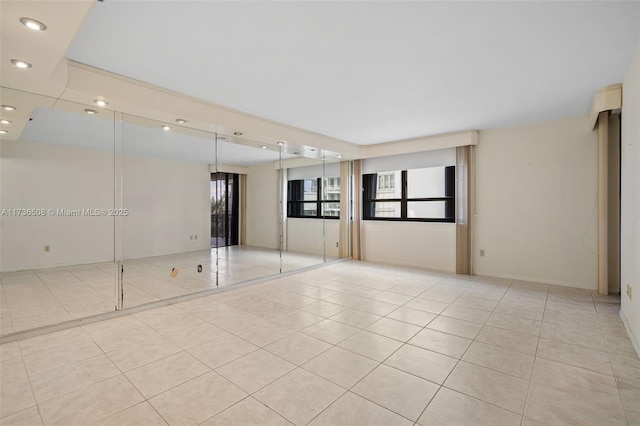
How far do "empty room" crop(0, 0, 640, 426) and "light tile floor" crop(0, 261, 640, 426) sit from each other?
0.02 m

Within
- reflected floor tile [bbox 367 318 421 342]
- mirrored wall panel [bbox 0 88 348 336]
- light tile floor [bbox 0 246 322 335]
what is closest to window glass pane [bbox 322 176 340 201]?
mirrored wall panel [bbox 0 88 348 336]

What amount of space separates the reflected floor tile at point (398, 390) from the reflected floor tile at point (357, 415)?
6 centimetres

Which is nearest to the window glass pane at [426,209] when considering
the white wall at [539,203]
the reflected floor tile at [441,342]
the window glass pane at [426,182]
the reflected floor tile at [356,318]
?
the window glass pane at [426,182]

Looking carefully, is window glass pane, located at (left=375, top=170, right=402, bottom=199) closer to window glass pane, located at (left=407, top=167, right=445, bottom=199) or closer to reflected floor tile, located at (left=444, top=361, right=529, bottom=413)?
window glass pane, located at (left=407, top=167, right=445, bottom=199)

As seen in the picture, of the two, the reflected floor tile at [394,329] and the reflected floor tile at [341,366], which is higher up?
the reflected floor tile at [394,329]

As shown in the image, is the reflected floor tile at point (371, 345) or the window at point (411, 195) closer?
the reflected floor tile at point (371, 345)

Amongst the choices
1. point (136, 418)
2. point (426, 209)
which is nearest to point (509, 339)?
point (136, 418)

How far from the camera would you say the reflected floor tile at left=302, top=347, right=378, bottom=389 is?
6.97 feet

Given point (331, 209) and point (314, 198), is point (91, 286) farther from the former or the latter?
point (331, 209)

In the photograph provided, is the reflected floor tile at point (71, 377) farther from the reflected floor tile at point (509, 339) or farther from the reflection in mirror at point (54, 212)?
the reflected floor tile at point (509, 339)

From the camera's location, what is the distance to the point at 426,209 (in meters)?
6.00

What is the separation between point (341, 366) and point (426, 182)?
4.63m

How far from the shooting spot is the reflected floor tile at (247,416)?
1.68m

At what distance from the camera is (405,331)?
2.92m
